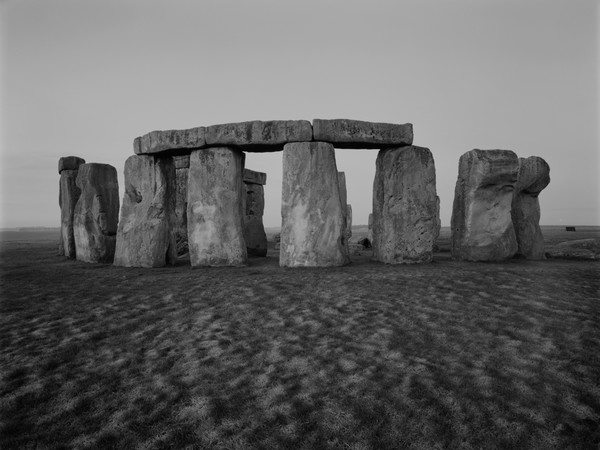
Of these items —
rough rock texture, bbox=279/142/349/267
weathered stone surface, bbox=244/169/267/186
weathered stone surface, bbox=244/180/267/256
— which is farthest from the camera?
weathered stone surface, bbox=244/169/267/186

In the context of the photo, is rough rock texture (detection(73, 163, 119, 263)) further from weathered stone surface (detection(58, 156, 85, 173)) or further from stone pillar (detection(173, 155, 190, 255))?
stone pillar (detection(173, 155, 190, 255))

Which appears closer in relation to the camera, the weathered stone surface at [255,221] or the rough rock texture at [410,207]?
the rough rock texture at [410,207]

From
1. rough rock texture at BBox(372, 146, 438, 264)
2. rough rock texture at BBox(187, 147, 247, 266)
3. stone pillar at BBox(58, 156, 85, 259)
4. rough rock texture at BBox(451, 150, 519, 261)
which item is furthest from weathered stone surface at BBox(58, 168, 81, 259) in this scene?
rough rock texture at BBox(451, 150, 519, 261)

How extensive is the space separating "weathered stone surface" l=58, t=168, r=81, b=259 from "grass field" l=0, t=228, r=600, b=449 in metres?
4.46

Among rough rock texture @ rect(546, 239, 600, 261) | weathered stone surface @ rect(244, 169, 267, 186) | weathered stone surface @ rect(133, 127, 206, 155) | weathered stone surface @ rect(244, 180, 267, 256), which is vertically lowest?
rough rock texture @ rect(546, 239, 600, 261)

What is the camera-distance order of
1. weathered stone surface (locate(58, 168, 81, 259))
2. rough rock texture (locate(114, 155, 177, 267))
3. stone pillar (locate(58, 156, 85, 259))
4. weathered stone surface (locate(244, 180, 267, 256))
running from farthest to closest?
weathered stone surface (locate(244, 180, 267, 256))
stone pillar (locate(58, 156, 85, 259))
weathered stone surface (locate(58, 168, 81, 259))
rough rock texture (locate(114, 155, 177, 267))

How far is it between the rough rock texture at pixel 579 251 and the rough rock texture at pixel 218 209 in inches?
314

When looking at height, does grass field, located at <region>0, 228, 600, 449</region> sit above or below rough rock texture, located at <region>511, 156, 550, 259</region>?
below

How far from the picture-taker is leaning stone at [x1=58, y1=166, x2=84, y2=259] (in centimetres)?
1121

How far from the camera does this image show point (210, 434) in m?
3.04

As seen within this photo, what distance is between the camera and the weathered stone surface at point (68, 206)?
11211 millimetres

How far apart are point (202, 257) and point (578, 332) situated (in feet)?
22.3

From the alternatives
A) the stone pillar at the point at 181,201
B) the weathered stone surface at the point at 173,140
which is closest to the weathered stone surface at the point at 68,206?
the stone pillar at the point at 181,201

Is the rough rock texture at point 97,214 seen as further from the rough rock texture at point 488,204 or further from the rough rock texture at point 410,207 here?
the rough rock texture at point 488,204
